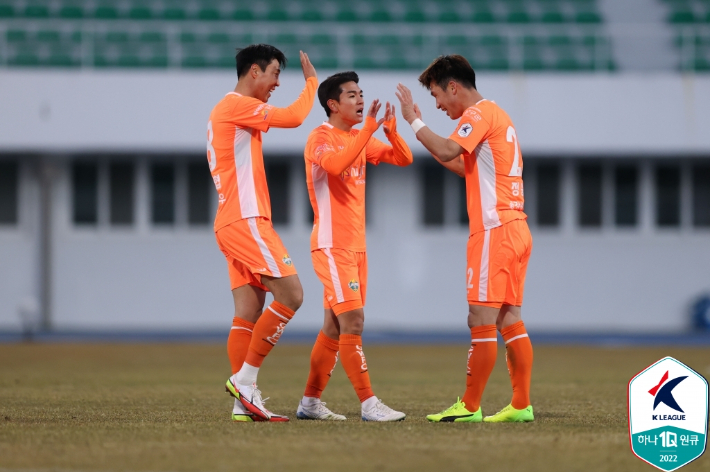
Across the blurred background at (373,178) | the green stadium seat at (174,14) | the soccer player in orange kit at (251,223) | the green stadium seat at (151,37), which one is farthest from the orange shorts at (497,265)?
the green stadium seat at (174,14)

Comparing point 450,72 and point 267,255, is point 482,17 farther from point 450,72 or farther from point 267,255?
point 267,255

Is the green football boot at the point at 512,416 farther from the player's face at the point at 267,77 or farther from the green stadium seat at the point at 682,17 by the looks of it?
the green stadium seat at the point at 682,17

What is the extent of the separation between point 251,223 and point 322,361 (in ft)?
3.42

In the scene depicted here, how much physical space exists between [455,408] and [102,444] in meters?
2.19

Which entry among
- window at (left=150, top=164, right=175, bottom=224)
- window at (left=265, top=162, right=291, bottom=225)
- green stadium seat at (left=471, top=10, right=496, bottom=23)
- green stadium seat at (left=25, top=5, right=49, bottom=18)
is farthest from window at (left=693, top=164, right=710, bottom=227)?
green stadium seat at (left=25, top=5, right=49, bottom=18)

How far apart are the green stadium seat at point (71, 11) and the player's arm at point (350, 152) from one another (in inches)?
631

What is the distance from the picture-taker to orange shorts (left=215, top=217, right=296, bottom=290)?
634 centimetres

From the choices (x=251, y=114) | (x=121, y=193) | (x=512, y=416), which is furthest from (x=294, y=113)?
(x=121, y=193)

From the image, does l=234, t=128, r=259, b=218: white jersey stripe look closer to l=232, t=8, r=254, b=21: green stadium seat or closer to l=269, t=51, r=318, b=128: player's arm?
l=269, t=51, r=318, b=128: player's arm

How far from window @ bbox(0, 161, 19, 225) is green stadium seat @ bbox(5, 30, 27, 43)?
245cm

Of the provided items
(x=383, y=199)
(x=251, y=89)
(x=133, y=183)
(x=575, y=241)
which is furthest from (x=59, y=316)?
(x=251, y=89)

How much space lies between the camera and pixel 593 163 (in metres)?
20.1

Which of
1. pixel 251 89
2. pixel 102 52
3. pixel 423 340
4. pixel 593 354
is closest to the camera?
pixel 251 89

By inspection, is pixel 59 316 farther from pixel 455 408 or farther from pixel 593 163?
pixel 455 408
